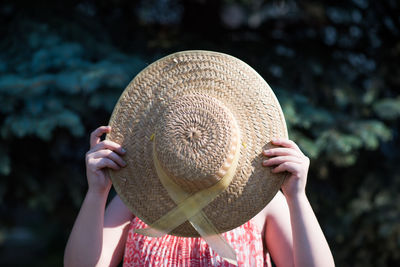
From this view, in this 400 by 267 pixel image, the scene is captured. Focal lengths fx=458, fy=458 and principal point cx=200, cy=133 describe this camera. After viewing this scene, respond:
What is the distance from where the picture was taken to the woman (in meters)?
1.53

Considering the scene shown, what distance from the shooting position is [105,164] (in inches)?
62.4

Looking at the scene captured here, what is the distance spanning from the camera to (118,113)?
163 cm

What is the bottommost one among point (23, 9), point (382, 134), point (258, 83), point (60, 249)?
point (258, 83)

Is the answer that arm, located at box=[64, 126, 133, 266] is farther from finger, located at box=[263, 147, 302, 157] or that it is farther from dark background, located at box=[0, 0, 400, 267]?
dark background, located at box=[0, 0, 400, 267]

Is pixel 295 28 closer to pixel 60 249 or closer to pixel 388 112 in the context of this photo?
pixel 388 112

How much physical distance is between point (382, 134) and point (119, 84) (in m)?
1.79

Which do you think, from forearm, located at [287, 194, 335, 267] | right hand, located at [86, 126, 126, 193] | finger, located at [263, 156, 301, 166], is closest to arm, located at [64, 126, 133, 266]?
right hand, located at [86, 126, 126, 193]

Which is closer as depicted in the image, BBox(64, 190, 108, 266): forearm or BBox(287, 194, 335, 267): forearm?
BBox(287, 194, 335, 267): forearm

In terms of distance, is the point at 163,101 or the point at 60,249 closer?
the point at 163,101

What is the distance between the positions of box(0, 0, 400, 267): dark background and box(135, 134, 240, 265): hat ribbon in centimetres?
144

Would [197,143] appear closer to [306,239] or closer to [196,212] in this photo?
[196,212]

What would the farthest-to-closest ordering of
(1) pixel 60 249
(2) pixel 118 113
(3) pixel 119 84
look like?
(1) pixel 60 249 → (3) pixel 119 84 → (2) pixel 118 113

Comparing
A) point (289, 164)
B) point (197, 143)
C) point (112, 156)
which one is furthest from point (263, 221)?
point (112, 156)

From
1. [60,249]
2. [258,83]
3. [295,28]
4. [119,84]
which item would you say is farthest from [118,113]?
[60,249]
